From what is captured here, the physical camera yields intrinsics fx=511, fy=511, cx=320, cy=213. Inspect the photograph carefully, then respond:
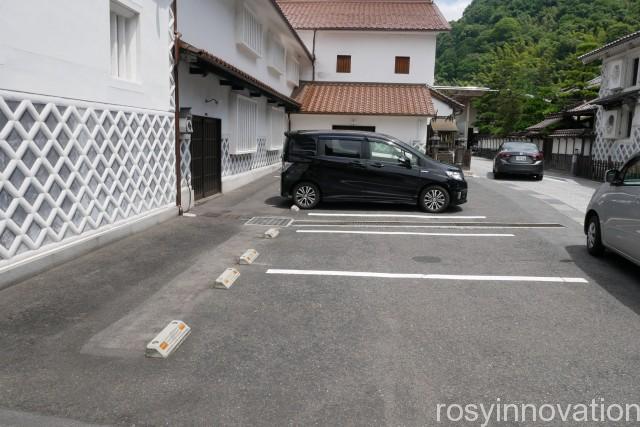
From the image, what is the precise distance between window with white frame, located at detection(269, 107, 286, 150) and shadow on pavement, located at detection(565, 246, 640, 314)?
1417 centimetres

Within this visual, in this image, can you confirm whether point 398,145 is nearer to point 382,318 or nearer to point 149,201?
point 149,201

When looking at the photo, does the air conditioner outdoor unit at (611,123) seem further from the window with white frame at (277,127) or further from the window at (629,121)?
the window with white frame at (277,127)

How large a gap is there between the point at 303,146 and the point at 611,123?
704 inches

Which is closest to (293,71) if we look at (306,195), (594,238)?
(306,195)

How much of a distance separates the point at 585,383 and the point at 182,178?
884cm

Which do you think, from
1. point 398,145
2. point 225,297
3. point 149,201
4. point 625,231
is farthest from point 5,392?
point 398,145

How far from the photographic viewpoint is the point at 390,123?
2581cm

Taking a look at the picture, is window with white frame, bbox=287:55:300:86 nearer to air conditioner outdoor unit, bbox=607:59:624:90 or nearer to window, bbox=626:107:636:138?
air conditioner outdoor unit, bbox=607:59:624:90

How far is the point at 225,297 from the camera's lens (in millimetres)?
5512

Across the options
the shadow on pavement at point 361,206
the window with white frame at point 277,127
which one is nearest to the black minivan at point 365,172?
the shadow on pavement at point 361,206

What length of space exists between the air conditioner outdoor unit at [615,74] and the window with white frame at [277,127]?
14.9 meters

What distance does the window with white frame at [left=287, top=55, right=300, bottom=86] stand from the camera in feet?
82.1

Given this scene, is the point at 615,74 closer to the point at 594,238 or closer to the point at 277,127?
the point at 277,127

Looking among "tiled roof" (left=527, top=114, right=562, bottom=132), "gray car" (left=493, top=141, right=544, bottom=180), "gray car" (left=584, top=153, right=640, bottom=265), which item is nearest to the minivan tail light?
"gray car" (left=584, top=153, right=640, bottom=265)
